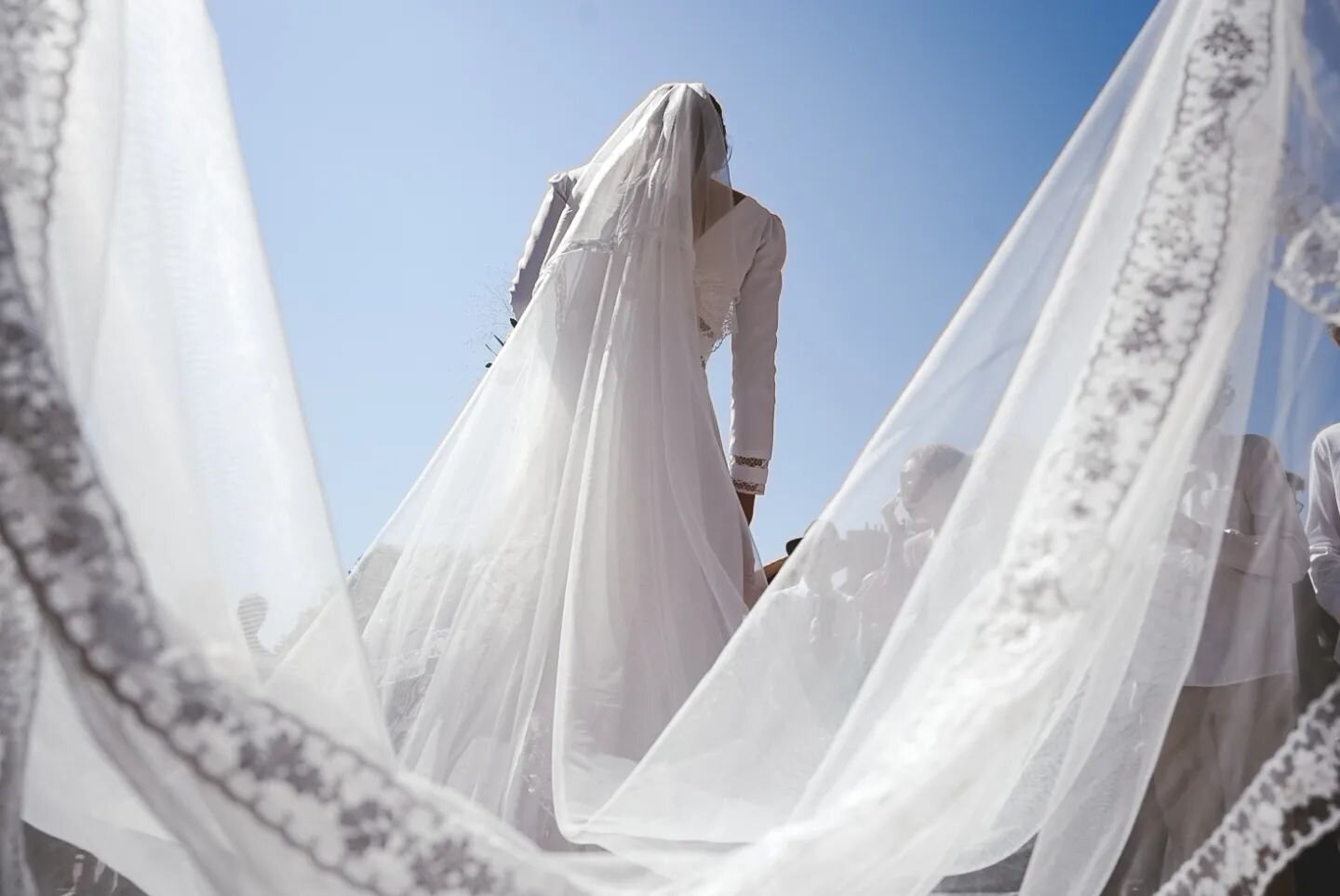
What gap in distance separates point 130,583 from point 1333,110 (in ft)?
4.34

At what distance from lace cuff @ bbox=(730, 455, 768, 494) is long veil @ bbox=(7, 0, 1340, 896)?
133 cm

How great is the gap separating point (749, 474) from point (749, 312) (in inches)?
16.6

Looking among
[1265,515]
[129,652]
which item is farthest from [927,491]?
[129,652]

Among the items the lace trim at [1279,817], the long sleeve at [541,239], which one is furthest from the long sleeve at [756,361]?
the lace trim at [1279,817]

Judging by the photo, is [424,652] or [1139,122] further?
[424,652]

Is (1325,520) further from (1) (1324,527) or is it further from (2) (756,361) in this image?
(2) (756,361)

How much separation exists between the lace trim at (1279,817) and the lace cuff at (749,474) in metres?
1.80

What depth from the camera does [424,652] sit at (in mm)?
2104

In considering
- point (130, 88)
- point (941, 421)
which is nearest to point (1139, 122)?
point (941, 421)

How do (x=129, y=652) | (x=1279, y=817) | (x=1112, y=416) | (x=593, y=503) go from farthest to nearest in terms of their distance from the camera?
(x=593, y=503), (x=1112, y=416), (x=1279, y=817), (x=129, y=652)

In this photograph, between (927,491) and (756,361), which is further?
(756,361)

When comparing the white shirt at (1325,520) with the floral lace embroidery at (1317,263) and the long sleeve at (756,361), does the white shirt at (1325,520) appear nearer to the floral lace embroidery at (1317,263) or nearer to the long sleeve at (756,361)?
the floral lace embroidery at (1317,263)

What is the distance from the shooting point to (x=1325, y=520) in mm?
2383

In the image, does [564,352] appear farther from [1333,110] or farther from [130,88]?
[1333,110]
